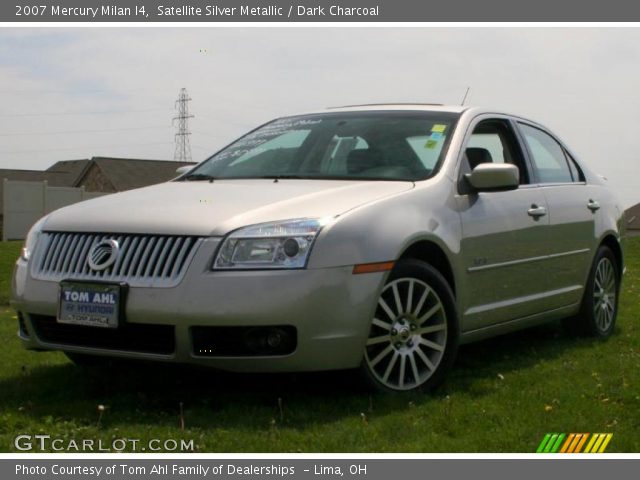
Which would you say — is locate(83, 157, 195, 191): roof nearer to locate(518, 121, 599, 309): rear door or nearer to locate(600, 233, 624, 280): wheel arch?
locate(600, 233, 624, 280): wheel arch

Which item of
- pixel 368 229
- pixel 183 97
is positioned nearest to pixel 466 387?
pixel 368 229

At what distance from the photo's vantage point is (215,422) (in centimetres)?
472

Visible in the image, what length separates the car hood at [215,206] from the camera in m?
4.95

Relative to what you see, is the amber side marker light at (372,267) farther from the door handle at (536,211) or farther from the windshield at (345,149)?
the door handle at (536,211)

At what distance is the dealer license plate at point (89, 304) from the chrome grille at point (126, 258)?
59 millimetres

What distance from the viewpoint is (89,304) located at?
196 inches

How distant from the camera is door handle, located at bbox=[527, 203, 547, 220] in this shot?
21.6 ft

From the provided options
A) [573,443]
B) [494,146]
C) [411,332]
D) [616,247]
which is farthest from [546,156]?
[573,443]

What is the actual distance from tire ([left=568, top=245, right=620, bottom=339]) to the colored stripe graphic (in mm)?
2969

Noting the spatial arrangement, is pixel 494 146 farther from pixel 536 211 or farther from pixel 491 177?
pixel 491 177

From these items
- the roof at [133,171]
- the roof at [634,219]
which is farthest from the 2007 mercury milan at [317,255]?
the roof at [634,219]

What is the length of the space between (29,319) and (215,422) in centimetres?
126

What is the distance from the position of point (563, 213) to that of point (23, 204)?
34438 millimetres
